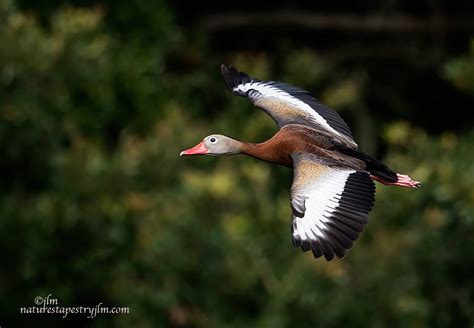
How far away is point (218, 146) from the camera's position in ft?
27.8

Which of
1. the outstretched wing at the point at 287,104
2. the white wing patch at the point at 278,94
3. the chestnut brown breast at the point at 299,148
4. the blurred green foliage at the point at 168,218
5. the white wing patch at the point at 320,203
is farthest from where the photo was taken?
the blurred green foliage at the point at 168,218

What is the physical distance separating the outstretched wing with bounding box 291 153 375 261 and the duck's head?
0.74 meters

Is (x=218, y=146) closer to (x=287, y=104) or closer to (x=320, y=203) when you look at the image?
(x=287, y=104)

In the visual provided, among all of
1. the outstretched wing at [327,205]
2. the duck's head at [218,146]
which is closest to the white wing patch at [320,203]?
the outstretched wing at [327,205]

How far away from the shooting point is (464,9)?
17.4m

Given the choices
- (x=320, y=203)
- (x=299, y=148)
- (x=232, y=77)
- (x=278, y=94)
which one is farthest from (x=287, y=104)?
(x=320, y=203)

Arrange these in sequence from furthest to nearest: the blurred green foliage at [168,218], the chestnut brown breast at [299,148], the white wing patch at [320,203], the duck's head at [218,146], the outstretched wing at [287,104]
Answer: the blurred green foliage at [168,218] → the outstretched wing at [287,104] → the duck's head at [218,146] → the chestnut brown breast at [299,148] → the white wing patch at [320,203]

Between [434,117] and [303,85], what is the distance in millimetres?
2644

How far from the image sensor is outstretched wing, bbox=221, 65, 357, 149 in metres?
8.59

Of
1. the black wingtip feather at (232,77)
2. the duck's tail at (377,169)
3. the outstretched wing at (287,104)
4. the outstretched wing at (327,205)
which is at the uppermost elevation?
the black wingtip feather at (232,77)

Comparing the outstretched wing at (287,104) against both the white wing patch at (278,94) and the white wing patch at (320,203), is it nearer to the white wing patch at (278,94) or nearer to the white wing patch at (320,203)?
the white wing patch at (278,94)

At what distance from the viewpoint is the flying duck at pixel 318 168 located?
23.6 ft

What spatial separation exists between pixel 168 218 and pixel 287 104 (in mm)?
3053

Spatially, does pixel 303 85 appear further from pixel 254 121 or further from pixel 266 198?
pixel 266 198
